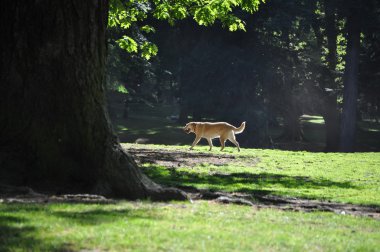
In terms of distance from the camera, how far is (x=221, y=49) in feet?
168

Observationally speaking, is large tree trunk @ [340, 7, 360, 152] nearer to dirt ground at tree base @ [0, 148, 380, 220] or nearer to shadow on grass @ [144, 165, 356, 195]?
shadow on grass @ [144, 165, 356, 195]

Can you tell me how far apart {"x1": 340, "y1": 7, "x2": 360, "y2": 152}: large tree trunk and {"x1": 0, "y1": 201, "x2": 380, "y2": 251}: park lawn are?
41.3m

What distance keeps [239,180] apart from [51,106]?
7.12 m

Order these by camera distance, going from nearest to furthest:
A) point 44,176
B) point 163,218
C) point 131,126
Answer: point 163,218 < point 44,176 < point 131,126

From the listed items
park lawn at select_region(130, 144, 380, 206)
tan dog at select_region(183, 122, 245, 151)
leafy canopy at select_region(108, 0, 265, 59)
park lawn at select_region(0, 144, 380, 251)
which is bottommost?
park lawn at select_region(130, 144, 380, 206)

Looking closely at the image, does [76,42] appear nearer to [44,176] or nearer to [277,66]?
[44,176]

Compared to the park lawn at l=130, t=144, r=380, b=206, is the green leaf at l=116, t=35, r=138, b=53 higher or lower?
higher

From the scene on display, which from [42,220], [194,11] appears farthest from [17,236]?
[194,11]

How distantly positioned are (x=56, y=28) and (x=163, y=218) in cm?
380

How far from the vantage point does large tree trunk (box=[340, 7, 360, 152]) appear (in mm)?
49844

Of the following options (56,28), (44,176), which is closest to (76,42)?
(56,28)

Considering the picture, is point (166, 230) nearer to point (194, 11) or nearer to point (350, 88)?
point (194, 11)

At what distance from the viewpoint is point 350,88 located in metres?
49.8

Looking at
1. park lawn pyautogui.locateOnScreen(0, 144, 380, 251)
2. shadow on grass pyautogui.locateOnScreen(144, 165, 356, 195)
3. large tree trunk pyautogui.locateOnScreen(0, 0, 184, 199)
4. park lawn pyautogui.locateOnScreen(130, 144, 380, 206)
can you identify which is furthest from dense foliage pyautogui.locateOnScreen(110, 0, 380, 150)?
park lawn pyautogui.locateOnScreen(0, 144, 380, 251)
